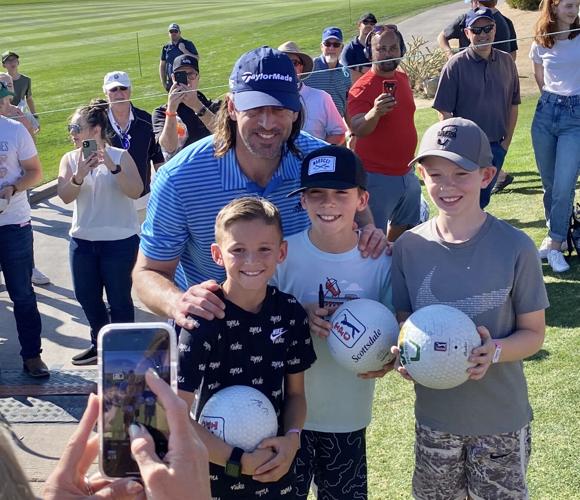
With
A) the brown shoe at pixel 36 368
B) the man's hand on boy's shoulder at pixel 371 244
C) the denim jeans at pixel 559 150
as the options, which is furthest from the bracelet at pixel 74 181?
the denim jeans at pixel 559 150

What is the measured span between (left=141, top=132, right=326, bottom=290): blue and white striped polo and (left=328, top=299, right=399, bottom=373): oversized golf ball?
62cm

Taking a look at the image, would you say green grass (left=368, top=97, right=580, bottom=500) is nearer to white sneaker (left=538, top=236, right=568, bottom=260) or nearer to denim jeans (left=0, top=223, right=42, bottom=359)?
white sneaker (left=538, top=236, right=568, bottom=260)

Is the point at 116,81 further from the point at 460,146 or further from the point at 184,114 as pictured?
the point at 460,146

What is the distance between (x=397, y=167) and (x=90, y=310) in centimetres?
295

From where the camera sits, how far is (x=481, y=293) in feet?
10.9

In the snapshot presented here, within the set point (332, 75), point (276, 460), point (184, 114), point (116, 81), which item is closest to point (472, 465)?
point (276, 460)

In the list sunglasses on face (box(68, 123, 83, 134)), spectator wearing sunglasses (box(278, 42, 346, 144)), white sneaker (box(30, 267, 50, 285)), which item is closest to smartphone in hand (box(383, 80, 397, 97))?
spectator wearing sunglasses (box(278, 42, 346, 144))

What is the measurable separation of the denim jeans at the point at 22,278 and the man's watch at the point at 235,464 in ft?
13.1

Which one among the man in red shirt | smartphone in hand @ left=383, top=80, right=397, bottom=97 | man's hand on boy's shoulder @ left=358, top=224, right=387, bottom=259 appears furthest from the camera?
the man in red shirt

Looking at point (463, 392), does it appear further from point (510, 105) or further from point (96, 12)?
point (96, 12)

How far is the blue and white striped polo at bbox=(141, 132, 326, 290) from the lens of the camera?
3.70 meters

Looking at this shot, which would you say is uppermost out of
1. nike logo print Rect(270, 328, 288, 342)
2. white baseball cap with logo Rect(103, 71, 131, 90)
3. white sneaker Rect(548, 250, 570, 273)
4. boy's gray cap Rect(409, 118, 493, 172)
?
boy's gray cap Rect(409, 118, 493, 172)

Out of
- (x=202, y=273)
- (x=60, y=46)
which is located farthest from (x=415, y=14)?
(x=202, y=273)

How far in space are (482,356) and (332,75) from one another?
26.8 feet
